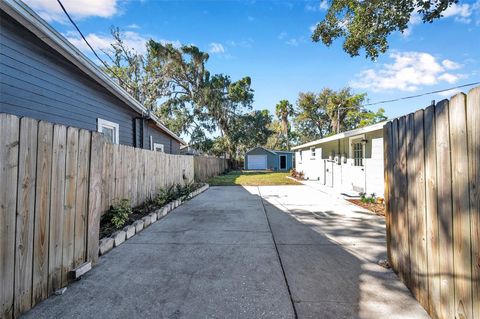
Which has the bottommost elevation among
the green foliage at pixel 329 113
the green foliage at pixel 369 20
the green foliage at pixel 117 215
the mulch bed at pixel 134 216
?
the mulch bed at pixel 134 216

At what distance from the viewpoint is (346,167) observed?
10.0 meters

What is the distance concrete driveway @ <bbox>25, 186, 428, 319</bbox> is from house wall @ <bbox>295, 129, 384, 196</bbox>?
11.2ft

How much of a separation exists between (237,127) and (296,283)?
92.9 ft

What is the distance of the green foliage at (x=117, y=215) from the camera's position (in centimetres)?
414

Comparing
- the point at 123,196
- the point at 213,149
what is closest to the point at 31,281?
the point at 123,196

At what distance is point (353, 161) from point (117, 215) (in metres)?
8.73

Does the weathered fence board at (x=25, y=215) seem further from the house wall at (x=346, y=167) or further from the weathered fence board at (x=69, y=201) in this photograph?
the house wall at (x=346, y=167)

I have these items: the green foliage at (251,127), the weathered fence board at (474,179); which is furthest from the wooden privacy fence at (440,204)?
the green foliage at (251,127)

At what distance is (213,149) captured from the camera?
32.7 m

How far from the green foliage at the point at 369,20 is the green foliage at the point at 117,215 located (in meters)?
8.16

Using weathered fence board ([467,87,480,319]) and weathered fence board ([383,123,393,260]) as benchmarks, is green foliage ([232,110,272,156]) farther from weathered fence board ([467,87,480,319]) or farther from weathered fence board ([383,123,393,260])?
weathered fence board ([467,87,480,319])

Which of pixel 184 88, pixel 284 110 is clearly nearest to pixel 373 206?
pixel 184 88

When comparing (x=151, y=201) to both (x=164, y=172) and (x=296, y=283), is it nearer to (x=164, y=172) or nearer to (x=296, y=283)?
(x=164, y=172)

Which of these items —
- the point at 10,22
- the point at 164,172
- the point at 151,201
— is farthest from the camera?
the point at 164,172
